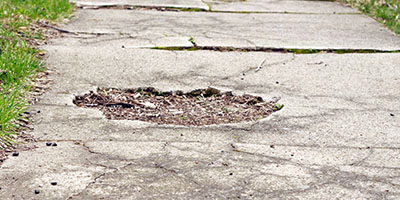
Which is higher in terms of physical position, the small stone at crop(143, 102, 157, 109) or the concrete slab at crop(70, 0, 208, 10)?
the concrete slab at crop(70, 0, 208, 10)

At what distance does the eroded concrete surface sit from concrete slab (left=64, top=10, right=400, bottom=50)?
480mm

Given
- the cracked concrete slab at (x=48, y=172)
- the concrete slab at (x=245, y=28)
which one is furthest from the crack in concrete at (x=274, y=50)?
the cracked concrete slab at (x=48, y=172)

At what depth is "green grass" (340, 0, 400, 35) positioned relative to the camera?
7.15 m

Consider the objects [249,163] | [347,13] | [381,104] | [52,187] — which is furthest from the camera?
[347,13]

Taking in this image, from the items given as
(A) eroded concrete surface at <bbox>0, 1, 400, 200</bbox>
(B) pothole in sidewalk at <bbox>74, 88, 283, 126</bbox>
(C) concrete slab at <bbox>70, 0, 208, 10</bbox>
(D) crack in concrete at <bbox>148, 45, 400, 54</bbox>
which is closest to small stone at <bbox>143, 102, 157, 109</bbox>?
(B) pothole in sidewalk at <bbox>74, 88, 283, 126</bbox>

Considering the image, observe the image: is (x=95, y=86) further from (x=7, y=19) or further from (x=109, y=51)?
(x=7, y=19)

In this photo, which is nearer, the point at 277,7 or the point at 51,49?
the point at 51,49

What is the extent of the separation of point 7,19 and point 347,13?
15.9 feet

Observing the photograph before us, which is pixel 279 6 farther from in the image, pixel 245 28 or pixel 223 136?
pixel 223 136

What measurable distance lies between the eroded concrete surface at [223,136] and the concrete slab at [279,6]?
281cm

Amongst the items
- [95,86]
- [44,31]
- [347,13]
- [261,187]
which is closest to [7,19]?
[44,31]

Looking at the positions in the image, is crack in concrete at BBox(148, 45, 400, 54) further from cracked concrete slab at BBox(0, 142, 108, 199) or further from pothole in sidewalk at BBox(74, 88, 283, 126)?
cracked concrete slab at BBox(0, 142, 108, 199)

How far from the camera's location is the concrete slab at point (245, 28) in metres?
6.09

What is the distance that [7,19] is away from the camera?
5973mm
